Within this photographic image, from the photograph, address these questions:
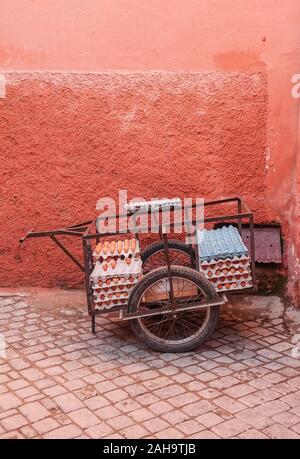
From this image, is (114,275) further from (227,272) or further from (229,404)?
(229,404)

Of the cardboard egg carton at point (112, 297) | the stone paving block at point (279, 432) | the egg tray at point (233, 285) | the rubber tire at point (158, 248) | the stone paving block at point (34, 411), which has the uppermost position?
the rubber tire at point (158, 248)

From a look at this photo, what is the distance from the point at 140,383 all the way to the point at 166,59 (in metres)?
3.14

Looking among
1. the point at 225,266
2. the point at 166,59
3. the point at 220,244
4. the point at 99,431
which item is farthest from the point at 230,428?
the point at 166,59

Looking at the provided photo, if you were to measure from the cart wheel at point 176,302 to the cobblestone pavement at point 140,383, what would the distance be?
4.6 inches

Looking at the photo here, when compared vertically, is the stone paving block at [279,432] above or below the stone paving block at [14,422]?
below

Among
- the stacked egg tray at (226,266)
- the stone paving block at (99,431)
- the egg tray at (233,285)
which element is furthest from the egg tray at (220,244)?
the stone paving block at (99,431)

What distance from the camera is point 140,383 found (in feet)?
15.2

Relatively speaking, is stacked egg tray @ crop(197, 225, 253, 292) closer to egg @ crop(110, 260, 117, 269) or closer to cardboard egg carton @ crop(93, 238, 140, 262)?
cardboard egg carton @ crop(93, 238, 140, 262)

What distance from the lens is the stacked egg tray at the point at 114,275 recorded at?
5.11m

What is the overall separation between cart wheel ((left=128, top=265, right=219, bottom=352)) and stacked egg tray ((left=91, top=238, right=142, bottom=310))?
0.13 meters

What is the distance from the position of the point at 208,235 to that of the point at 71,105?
6.31 ft

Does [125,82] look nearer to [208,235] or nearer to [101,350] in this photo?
[208,235]

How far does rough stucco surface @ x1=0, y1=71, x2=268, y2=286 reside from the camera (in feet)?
19.7

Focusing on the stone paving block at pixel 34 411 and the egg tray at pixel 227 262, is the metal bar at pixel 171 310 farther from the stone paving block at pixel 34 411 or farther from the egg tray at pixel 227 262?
the stone paving block at pixel 34 411
